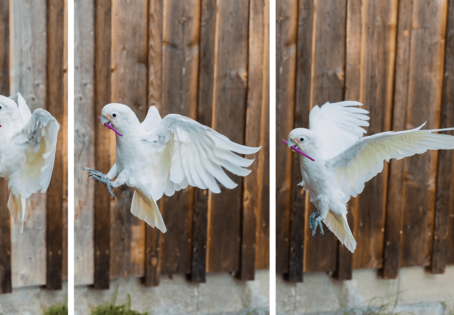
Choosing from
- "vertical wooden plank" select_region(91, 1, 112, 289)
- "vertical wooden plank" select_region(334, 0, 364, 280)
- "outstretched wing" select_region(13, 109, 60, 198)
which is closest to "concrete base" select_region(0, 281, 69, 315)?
"vertical wooden plank" select_region(91, 1, 112, 289)

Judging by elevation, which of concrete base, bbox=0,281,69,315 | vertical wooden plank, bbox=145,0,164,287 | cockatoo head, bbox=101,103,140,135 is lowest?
Result: concrete base, bbox=0,281,69,315

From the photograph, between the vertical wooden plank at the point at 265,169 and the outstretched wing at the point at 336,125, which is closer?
the outstretched wing at the point at 336,125

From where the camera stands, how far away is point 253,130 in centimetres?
124

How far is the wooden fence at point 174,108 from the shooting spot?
3.79 feet

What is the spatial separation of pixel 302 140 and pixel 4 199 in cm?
78

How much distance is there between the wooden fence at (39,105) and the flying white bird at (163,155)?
0.96 ft

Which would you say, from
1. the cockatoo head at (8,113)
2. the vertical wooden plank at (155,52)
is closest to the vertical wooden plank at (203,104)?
the vertical wooden plank at (155,52)

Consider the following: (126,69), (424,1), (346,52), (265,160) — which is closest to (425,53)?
(424,1)

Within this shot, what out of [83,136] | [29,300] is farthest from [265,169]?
[29,300]

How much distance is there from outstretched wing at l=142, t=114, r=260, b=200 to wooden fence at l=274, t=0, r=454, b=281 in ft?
1.03

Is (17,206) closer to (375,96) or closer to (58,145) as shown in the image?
(58,145)

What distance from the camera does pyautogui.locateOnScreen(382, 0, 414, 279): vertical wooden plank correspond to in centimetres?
128

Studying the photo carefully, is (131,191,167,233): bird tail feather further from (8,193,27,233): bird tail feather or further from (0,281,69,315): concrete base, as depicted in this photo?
(0,281,69,315): concrete base

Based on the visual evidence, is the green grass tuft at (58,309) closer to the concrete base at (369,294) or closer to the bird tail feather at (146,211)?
the bird tail feather at (146,211)
